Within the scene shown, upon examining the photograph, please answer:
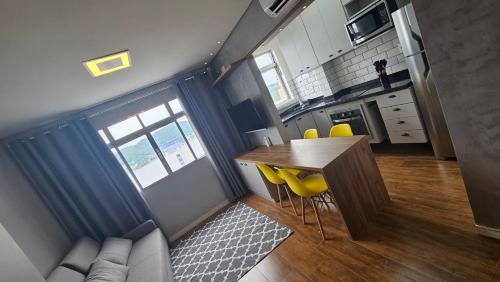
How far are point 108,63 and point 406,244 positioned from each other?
3.15 metres

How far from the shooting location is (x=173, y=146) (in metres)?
4.59

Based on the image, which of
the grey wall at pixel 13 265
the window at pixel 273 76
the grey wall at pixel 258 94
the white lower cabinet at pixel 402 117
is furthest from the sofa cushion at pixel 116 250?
the white lower cabinet at pixel 402 117

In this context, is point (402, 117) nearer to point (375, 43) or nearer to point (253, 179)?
point (375, 43)

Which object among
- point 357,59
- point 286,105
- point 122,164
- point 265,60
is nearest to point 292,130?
point 286,105

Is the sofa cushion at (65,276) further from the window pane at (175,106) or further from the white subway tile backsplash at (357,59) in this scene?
the white subway tile backsplash at (357,59)

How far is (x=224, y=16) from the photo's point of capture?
8.35ft

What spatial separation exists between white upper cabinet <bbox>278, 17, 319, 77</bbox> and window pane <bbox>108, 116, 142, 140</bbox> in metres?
3.11

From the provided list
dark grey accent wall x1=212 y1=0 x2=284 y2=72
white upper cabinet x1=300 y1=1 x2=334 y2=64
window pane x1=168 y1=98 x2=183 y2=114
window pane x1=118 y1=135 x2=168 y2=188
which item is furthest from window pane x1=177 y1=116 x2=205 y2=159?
white upper cabinet x1=300 y1=1 x2=334 y2=64

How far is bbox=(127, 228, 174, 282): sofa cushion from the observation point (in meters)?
2.61

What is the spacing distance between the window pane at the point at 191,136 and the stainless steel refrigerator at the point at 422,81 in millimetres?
3542

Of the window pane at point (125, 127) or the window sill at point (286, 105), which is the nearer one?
the window pane at point (125, 127)

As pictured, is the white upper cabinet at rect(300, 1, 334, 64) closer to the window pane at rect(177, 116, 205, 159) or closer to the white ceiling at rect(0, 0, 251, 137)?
the white ceiling at rect(0, 0, 251, 137)

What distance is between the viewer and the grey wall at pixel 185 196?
431 cm

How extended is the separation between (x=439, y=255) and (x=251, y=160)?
245 cm
